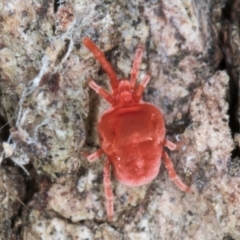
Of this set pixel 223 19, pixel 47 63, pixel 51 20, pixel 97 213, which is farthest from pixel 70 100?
pixel 223 19

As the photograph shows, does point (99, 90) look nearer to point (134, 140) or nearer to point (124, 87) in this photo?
point (124, 87)

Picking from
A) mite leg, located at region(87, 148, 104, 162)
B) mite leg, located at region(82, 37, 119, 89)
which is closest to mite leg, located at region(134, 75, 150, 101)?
mite leg, located at region(82, 37, 119, 89)

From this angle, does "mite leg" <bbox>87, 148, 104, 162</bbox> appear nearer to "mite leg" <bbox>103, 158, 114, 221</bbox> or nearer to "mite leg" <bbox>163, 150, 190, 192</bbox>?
"mite leg" <bbox>103, 158, 114, 221</bbox>

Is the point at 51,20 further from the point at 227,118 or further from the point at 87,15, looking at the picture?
the point at 227,118

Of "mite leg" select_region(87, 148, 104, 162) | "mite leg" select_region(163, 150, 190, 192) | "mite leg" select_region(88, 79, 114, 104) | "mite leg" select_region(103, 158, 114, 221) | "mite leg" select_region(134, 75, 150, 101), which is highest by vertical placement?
"mite leg" select_region(88, 79, 114, 104)

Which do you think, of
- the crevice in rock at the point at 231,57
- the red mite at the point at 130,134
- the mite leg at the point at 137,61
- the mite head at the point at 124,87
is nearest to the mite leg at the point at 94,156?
the red mite at the point at 130,134

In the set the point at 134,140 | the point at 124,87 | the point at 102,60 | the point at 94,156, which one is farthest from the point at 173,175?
the point at 102,60

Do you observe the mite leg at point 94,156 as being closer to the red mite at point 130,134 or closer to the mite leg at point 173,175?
the red mite at point 130,134

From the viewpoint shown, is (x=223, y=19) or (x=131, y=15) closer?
(x=131, y=15)
